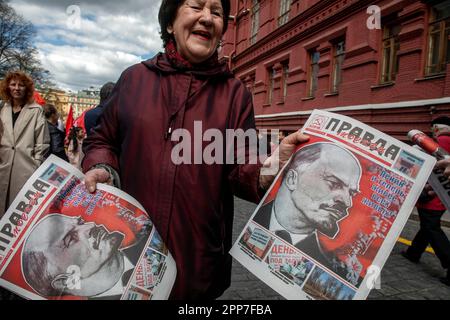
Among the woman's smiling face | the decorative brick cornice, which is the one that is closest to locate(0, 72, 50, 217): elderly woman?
the woman's smiling face

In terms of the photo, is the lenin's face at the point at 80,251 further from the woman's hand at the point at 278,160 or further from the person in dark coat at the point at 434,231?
the person in dark coat at the point at 434,231

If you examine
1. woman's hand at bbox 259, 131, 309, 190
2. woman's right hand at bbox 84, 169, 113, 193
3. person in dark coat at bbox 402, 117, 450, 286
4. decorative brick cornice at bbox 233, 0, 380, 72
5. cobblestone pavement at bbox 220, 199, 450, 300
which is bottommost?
cobblestone pavement at bbox 220, 199, 450, 300

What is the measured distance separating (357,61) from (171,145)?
9.54 metres

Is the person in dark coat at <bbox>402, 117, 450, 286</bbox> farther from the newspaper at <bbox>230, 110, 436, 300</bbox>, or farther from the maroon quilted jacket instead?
the maroon quilted jacket

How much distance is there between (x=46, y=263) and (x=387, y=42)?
32.5ft

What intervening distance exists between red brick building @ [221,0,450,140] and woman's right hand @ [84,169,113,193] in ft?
25.5

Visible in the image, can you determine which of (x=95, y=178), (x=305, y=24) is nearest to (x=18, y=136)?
(x=95, y=178)

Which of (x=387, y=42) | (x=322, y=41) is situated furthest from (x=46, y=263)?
(x=322, y=41)

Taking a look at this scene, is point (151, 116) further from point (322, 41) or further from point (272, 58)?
point (272, 58)

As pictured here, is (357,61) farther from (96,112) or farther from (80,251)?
(80,251)

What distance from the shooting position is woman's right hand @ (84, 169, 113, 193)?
1.15 m

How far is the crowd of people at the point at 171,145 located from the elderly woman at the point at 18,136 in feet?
7.99

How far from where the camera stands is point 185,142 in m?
1.33

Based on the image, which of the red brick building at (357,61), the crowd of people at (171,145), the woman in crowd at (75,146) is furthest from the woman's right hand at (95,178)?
the red brick building at (357,61)
